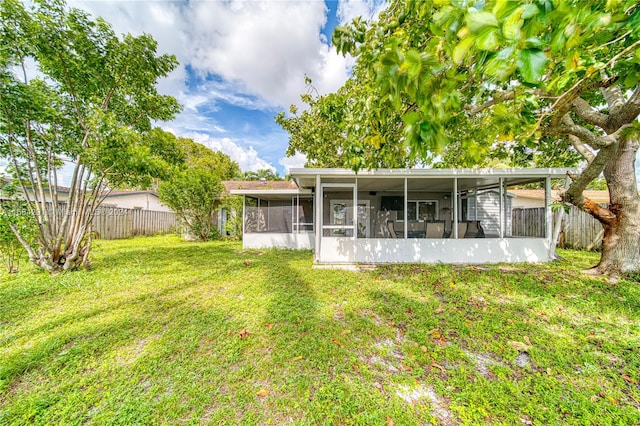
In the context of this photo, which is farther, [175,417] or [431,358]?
[431,358]

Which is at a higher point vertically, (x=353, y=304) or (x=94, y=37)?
(x=94, y=37)

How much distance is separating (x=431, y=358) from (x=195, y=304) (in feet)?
11.7

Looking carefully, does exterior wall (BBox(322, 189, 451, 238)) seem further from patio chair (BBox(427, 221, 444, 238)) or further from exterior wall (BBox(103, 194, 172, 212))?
exterior wall (BBox(103, 194, 172, 212))

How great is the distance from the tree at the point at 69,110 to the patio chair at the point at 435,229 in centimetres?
749

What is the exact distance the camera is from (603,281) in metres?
5.00

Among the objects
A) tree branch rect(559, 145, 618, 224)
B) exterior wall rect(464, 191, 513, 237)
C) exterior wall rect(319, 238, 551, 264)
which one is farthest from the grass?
exterior wall rect(464, 191, 513, 237)

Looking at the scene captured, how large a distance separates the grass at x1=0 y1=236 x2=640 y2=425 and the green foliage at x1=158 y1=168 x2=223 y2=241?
7054 millimetres

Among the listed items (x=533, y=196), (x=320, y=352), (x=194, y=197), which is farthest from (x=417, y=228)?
(x=533, y=196)

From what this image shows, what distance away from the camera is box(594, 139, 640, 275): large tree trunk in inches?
207

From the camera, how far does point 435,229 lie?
7.32 meters

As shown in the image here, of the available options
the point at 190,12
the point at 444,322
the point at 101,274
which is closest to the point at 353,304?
the point at 444,322

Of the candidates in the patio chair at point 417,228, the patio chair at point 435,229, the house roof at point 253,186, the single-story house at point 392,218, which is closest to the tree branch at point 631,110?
the single-story house at point 392,218

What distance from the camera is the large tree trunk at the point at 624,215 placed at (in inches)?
207

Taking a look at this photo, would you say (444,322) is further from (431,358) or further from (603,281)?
(603,281)
